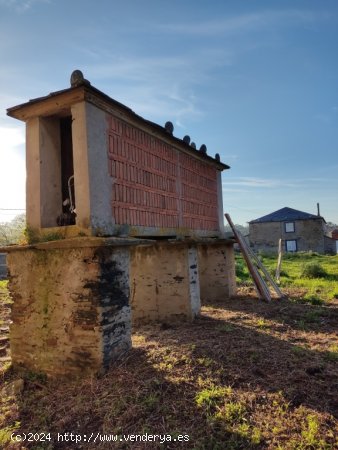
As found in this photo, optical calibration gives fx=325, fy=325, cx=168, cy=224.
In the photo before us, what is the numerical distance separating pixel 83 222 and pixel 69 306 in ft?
4.40

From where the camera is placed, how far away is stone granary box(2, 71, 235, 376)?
496cm

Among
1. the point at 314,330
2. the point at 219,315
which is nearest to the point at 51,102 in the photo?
the point at 219,315

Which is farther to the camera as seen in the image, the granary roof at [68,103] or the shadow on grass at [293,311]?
the shadow on grass at [293,311]

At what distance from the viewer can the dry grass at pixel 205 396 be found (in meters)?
3.47

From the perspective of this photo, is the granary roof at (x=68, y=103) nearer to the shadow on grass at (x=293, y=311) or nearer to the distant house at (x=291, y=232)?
the shadow on grass at (x=293, y=311)

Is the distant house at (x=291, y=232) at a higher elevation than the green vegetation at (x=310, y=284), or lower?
higher

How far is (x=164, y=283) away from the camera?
325 inches

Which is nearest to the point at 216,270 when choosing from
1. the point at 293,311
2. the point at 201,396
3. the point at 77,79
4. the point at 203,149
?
the point at 293,311

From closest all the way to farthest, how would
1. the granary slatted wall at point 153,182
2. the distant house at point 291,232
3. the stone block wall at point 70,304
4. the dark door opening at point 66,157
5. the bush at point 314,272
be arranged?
the stone block wall at point 70,304, the granary slatted wall at point 153,182, the dark door opening at point 66,157, the bush at point 314,272, the distant house at point 291,232

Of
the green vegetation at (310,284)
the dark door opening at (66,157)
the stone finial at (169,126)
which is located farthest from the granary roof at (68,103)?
the green vegetation at (310,284)

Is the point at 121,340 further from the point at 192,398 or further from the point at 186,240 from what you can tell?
the point at 186,240

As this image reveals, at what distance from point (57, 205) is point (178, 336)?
3480mm

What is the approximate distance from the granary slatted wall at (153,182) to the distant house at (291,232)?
2799cm

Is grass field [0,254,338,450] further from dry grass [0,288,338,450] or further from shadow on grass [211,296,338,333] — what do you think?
shadow on grass [211,296,338,333]
